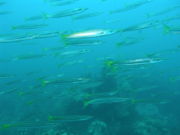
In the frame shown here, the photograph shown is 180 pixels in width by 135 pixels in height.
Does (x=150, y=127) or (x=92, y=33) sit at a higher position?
(x=92, y=33)

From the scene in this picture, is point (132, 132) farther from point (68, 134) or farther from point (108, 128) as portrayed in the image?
point (68, 134)

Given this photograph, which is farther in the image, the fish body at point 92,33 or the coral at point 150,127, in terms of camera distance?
the coral at point 150,127

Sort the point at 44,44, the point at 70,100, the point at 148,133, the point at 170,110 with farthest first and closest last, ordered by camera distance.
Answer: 1. the point at 44,44
2. the point at 170,110
3. the point at 70,100
4. the point at 148,133

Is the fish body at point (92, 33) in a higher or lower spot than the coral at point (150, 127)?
higher

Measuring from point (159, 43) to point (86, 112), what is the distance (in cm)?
3675

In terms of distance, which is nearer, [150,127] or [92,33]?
[92,33]

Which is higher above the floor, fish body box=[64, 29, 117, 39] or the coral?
fish body box=[64, 29, 117, 39]

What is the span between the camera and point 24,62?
38562mm

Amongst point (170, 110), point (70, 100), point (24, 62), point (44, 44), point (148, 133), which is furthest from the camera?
point (44, 44)

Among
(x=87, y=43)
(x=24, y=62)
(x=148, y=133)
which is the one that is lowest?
(x=24, y=62)

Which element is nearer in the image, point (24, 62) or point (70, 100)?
point (70, 100)

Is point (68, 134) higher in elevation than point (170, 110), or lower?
higher

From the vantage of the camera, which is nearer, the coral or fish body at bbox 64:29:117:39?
fish body at bbox 64:29:117:39

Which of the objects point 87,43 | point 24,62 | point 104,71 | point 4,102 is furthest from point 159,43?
point 87,43
